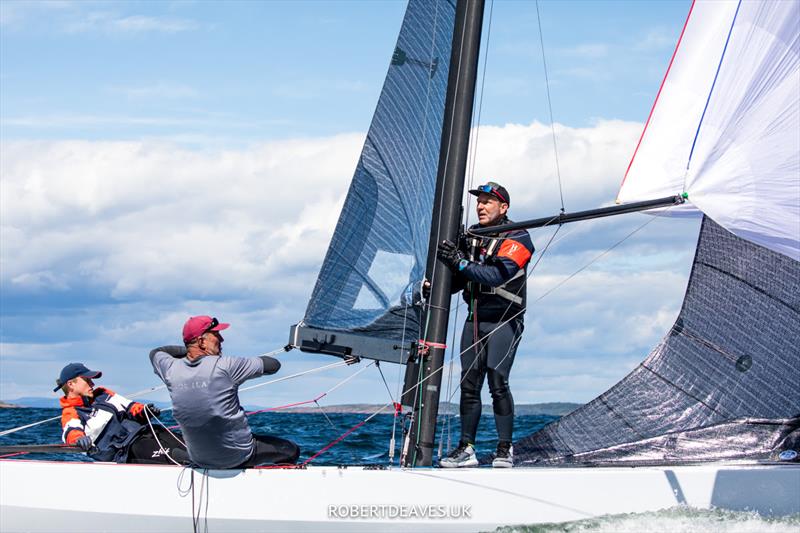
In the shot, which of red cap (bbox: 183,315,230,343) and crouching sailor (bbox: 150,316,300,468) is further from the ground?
red cap (bbox: 183,315,230,343)

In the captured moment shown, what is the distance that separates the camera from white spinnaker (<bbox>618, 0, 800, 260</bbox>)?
6.27 meters

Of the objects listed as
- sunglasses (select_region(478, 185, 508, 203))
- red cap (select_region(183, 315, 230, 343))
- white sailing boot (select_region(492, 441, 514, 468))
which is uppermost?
sunglasses (select_region(478, 185, 508, 203))

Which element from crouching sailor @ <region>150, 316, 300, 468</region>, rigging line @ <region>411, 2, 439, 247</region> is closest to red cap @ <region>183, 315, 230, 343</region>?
crouching sailor @ <region>150, 316, 300, 468</region>

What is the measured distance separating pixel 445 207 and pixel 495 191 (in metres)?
0.38

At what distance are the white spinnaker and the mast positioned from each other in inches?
52.5

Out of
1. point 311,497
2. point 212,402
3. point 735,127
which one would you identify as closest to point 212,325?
point 212,402

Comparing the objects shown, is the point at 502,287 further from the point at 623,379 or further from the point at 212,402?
the point at 212,402

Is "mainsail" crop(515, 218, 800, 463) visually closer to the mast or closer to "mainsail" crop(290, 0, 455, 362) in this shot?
the mast

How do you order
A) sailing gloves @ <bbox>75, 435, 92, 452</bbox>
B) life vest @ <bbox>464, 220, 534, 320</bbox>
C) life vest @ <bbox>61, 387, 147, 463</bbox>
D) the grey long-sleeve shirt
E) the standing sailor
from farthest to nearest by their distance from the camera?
life vest @ <bbox>464, 220, 534, 320</bbox>, the standing sailor, life vest @ <bbox>61, 387, 147, 463</bbox>, sailing gloves @ <bbox>75, 435, 92, 452</bbox>, the grey long-sleeve shirt

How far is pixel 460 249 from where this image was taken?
747 centimetres

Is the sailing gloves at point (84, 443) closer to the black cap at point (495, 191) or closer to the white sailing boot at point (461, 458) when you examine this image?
the white sailing boot at point (461, 458)

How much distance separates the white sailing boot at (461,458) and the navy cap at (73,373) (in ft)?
8.18

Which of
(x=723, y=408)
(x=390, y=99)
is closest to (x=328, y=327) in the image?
(x=390, y=99)

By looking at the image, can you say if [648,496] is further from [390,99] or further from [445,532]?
[390,99]
